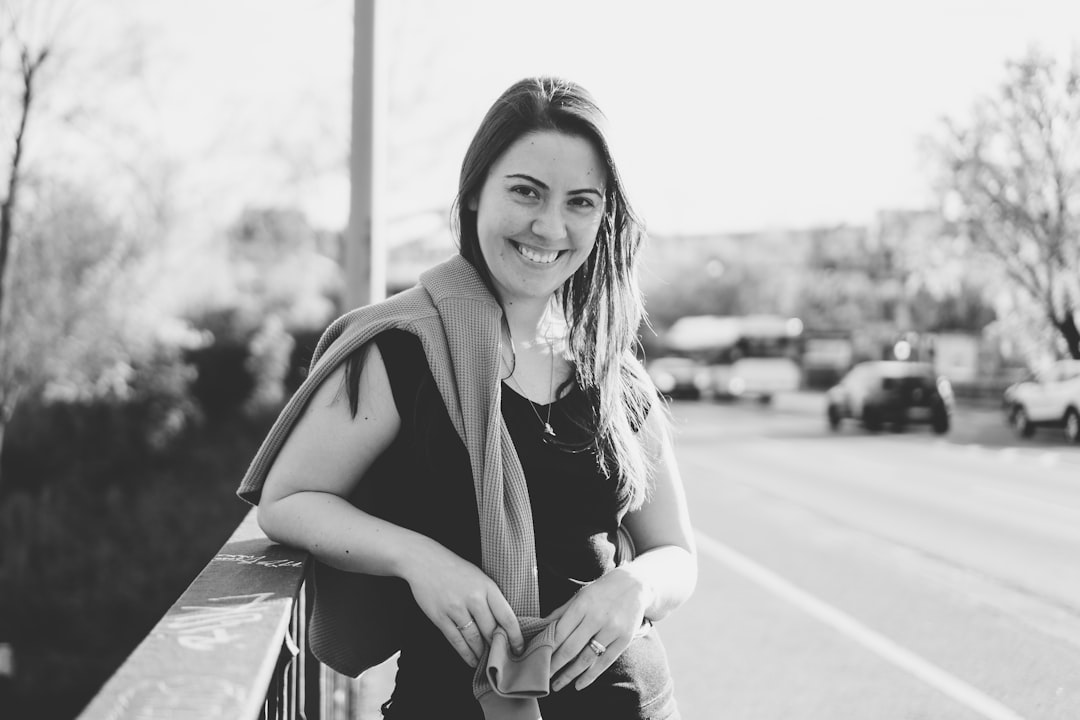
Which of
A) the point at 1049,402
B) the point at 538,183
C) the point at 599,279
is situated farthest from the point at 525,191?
the point at 1049,402

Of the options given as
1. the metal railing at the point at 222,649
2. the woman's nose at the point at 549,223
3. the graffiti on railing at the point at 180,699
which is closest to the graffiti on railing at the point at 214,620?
the metal railing at the point at 222,649

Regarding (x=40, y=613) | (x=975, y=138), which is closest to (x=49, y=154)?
(x=40, y=613)

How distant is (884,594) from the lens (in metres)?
7.07

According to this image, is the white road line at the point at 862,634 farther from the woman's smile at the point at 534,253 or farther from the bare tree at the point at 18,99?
the bare tree at the point at 18,99

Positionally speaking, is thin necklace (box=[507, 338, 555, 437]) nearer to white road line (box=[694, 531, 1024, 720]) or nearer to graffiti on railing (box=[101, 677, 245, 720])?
graffiti on railing (box=[101, 677, 245, 720])

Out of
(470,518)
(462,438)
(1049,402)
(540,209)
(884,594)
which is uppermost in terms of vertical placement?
(540,209)

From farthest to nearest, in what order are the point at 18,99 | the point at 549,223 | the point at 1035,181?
the point at 18,99 < the point at 1035,181 < the point at 549,223

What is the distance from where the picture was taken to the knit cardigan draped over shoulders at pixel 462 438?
1.60 m

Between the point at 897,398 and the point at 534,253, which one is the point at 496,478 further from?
the point at 897,398

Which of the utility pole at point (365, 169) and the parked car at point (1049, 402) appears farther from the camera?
the parked car at point (1049, 402)

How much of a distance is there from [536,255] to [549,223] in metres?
0.07

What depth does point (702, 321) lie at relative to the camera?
4966 centimetres

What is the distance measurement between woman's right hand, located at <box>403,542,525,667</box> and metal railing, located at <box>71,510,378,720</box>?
19cm

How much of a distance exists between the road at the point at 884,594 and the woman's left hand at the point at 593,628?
3.29 meters
